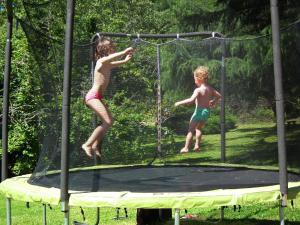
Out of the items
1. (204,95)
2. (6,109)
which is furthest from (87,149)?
(204,95)

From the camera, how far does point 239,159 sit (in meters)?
4.12

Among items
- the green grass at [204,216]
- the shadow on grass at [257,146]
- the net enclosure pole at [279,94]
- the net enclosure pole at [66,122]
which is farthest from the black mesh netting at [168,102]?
the net enclosure pole at [279,94]

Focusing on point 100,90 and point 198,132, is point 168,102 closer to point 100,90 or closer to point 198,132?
point 198,132

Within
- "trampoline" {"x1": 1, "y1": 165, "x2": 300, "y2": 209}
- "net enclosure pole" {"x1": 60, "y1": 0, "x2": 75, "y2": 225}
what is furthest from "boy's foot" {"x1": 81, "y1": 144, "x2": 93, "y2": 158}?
"net enclosure pole" {"x1": 60, "y1": 0, "x2": 75, "y2": 225}

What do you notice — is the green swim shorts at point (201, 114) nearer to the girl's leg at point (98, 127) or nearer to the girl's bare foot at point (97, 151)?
the girl's leg at point (98, 127)

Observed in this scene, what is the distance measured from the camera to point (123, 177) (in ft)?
12.6

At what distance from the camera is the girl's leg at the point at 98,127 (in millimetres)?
3904

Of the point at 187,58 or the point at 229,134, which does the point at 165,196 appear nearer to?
the point at 229,134

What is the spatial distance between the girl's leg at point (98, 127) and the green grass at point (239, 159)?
693 mm

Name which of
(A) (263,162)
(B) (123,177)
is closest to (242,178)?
(A) (263,162)

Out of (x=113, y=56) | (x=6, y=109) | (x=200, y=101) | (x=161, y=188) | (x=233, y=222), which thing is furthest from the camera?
(x=233, y=222)

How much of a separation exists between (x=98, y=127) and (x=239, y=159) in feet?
3.71

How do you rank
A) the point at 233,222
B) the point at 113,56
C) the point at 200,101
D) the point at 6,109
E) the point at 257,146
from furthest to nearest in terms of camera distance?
the point at 233,222
the point at 200,101
the point at 113,56
the point at 6,109
the point at 257,146

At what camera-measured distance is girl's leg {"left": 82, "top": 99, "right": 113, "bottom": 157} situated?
12.8 ft
